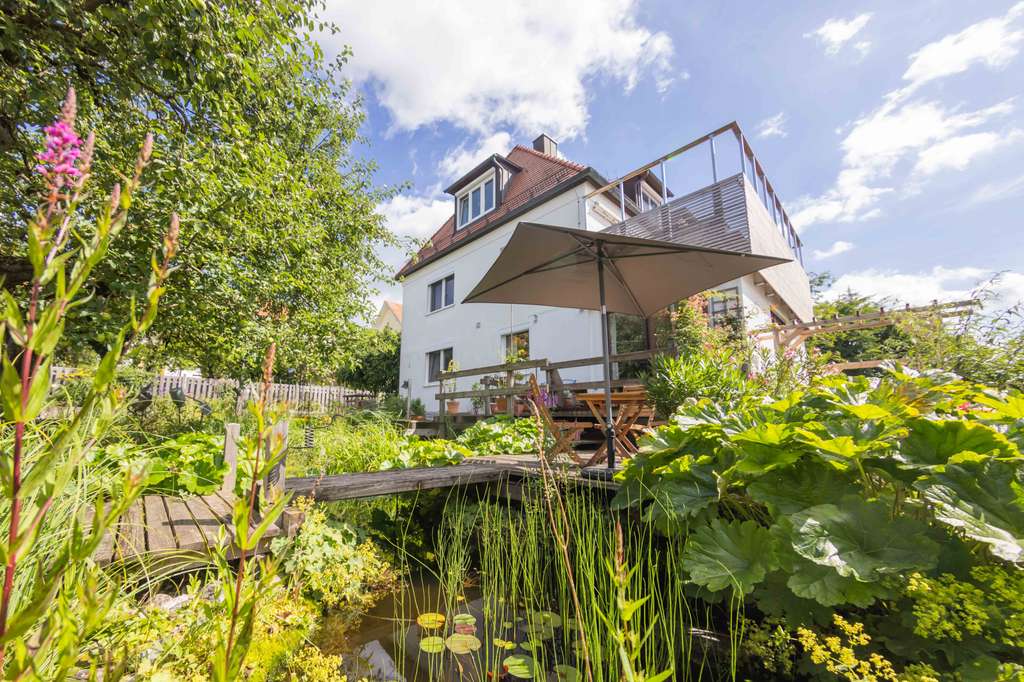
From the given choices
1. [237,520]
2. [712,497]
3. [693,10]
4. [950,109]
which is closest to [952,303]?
[950,109]

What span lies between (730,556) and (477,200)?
14.6 metres

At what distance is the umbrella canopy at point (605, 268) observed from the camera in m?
4.13

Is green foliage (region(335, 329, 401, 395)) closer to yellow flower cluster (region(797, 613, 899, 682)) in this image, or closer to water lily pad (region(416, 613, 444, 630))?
water lily pad (region(416, 613, 444, 630))

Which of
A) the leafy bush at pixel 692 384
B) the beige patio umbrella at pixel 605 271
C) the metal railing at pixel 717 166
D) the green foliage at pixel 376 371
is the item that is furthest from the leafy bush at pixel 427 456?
the green foliage at pixel 376 371

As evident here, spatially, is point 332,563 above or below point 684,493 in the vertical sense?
below

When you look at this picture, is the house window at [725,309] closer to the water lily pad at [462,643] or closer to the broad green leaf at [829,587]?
the broad green leaf at [829,587]

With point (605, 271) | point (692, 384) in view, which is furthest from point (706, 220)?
point (692, 384)

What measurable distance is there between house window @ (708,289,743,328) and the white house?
0.03 meters

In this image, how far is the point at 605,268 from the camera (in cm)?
479

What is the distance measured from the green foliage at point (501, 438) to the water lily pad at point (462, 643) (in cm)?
303

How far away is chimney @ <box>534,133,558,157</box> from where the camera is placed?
14320mm

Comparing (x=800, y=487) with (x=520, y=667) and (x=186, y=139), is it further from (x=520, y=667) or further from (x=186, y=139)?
(x=186, y=139)

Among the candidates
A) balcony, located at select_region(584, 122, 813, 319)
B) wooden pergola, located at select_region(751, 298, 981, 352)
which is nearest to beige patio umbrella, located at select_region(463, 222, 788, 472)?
wooden pergola, located at select_region(751, 298, 981, 352)

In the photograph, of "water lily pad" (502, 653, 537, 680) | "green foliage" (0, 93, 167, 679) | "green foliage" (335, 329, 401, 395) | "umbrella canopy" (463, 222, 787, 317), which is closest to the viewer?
"green foliage" (0, 93, 167, 679)
